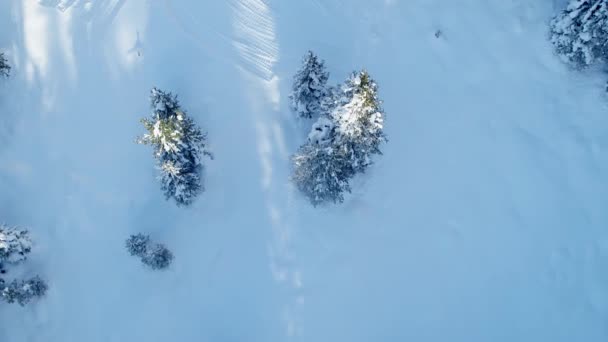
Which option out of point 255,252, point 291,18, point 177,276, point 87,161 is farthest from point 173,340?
point 291,18

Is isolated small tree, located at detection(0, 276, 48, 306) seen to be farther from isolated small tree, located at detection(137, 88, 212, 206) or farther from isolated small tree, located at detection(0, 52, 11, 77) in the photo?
isolated small tree, located at detection(0, 52, 11, 77)

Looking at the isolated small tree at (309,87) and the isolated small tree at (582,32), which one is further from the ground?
the isolated small tree at (582,32)

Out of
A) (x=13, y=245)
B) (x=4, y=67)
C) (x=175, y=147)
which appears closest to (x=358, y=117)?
(x=175, y=147)

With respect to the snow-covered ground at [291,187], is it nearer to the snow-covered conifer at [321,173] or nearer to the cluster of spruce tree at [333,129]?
the snow-covered conifer at [321,173]

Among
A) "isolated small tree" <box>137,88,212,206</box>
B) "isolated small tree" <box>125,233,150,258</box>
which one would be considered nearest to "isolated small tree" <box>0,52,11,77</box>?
"isolated small tree" <box>137,88,212,206</box>

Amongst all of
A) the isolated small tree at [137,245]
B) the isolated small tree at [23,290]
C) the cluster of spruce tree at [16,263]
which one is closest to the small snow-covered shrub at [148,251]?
the isolated small tree at [137,245]

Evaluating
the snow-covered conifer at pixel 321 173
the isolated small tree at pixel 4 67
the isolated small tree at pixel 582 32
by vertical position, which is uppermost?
the isolated small tree at pixel 582 32

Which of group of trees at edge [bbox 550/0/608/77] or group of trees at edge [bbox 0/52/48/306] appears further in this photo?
group of trees at edge [bbox 550/0/608/77]
